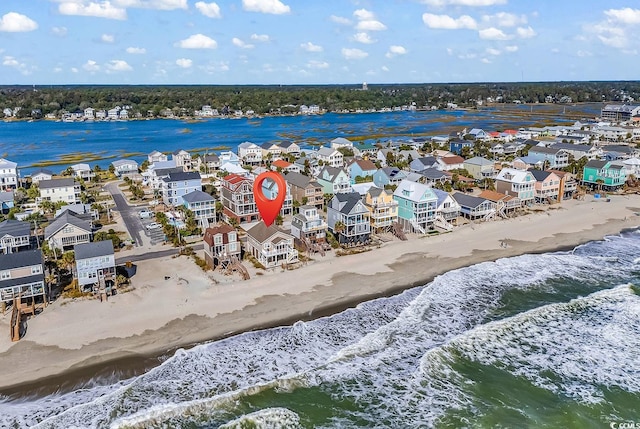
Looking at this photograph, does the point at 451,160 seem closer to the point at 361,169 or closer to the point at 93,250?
the point at 361,169

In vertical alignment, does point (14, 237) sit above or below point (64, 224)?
below

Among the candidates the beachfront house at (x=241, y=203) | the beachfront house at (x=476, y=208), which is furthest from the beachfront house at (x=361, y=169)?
the beachfront house at (x=241, y=203)

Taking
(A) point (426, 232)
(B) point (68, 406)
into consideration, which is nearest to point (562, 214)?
(A) point (426, 232)

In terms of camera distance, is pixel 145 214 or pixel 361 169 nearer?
pixel 145 214

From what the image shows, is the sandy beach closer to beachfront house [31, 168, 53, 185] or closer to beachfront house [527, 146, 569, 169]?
beachfront house [527, 146, 569, 169]

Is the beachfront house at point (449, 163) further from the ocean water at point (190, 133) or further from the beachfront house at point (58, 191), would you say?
the beachfront house at point (58, 191)

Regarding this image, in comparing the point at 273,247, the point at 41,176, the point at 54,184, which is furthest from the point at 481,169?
the point at 41,176

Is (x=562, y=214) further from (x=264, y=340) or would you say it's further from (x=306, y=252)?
(x=264, y=340)
